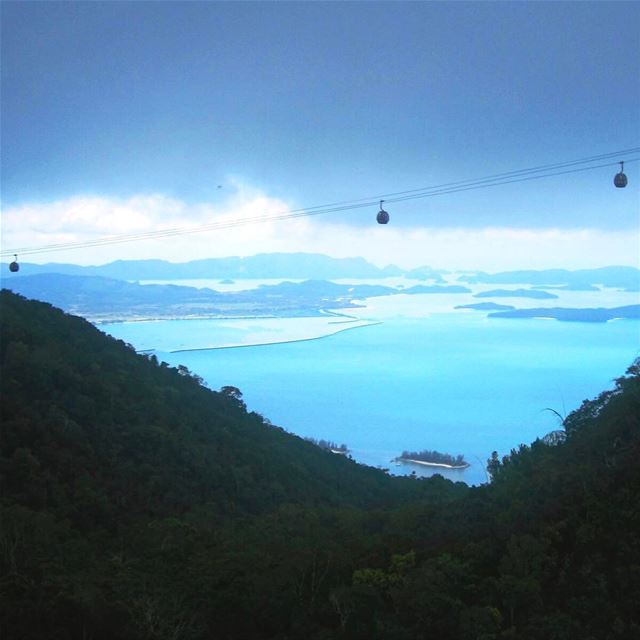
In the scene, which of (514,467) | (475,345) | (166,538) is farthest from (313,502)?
(475,345)

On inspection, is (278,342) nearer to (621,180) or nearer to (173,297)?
(173,297)

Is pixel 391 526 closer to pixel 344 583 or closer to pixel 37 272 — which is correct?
pixel 344 583

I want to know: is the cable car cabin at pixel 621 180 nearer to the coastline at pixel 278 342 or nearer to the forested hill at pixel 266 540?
the forested hill at pixel 266 540

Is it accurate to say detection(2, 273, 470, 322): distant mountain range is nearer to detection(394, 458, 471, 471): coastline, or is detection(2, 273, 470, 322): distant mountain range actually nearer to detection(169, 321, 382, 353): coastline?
detection(169, 321, 382, 353): coastline

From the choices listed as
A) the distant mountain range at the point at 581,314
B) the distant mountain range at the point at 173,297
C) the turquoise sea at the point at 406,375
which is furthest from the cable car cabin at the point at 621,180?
the distant mountain range at the point at 581,314

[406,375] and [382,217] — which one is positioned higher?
[382,217]

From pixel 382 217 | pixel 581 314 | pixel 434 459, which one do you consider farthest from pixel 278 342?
pixel 382 217

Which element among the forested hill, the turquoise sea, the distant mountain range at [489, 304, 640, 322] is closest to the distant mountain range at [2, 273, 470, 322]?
the turquoise sea
